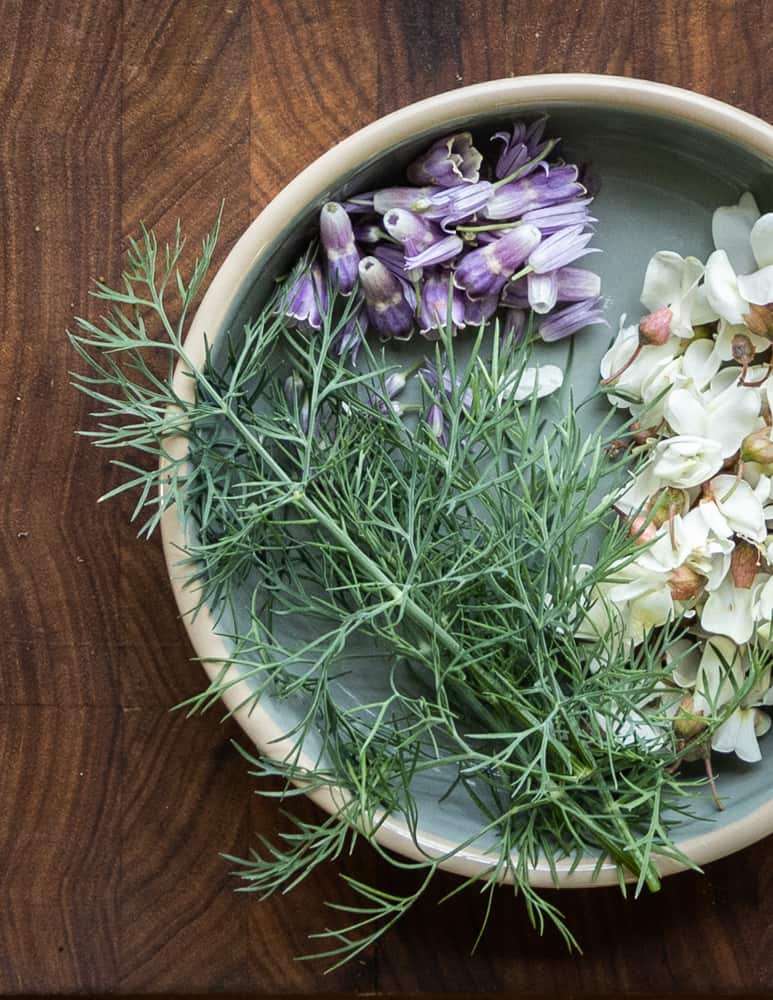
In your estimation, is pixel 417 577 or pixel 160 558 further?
pixel 160 558

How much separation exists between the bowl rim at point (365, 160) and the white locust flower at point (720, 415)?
120 mm

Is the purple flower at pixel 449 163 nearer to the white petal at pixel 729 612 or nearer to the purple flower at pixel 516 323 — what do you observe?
the purple flower at pixel 516 323

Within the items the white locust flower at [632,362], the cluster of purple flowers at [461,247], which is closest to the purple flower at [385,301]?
the cluster of purple flowers at [461,247]

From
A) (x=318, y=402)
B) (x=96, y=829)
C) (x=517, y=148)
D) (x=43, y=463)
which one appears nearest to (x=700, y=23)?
(x=517, y=148)

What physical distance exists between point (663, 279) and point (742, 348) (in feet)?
0.18

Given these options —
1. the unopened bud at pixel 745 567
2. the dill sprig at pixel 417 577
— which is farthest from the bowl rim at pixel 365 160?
the unopened bud at pixel 745 567

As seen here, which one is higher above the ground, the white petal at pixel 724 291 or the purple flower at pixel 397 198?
the purple flower at pixel 397 198

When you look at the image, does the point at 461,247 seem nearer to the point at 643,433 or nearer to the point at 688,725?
the point at 643,433

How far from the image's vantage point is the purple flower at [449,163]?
558mm

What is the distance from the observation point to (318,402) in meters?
0.52

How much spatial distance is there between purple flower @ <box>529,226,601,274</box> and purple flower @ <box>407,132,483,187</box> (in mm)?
50

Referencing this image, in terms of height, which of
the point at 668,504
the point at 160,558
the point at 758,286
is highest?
the point at 758,286

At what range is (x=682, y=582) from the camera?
0.56m

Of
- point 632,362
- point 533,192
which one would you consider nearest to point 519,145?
point 533,192
